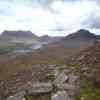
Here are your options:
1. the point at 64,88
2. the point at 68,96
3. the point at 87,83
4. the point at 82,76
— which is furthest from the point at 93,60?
the point at 68,96

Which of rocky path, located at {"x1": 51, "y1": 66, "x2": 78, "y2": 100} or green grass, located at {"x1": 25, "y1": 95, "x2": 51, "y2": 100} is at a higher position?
rocky path, located at {"x1": 51, "y1": 66, "x2": 78, "y2": 100}

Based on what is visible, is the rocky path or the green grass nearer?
the rocky path

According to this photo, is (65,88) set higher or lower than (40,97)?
higher

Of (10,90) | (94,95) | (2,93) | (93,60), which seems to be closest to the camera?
(94,95)

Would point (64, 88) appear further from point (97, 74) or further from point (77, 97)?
point (97, 74)

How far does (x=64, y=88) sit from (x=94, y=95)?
5042mm

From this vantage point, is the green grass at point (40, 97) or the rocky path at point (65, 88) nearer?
the rocky path at point (65, 88)

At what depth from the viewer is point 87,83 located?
138 ft

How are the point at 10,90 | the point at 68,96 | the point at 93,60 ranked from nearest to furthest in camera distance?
the point at 68,96, the point at 10,90, the point at 93,60

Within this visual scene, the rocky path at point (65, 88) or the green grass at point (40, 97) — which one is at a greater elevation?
the rocky path at point (65, 88)

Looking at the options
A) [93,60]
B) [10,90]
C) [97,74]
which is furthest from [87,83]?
[93,60]

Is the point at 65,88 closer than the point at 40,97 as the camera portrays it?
No

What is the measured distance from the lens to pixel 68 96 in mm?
32250

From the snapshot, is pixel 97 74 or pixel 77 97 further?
pixel 97 74
